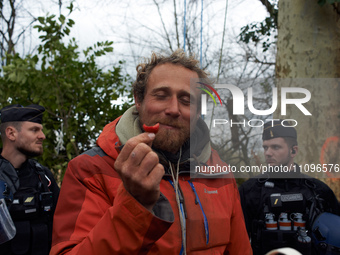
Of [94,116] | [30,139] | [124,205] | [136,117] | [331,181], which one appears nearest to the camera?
[124,205]

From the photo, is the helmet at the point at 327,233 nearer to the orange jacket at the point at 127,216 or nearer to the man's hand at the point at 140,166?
the orange jacket at the point at 127,216

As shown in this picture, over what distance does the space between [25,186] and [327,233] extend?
8.81ft

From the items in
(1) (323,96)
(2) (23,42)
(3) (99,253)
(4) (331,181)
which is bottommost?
(4) (331,181)

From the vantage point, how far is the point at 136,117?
1.82 metres

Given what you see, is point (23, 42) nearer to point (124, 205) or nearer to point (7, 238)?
point (7, 238)

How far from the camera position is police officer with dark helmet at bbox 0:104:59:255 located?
2.99 m

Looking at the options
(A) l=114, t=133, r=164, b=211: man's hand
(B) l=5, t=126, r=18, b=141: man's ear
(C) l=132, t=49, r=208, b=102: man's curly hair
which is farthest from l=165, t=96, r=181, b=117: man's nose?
(B) l=5, t=126, r=18, b=141: man's ear

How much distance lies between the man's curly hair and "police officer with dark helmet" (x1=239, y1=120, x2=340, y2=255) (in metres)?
1.57

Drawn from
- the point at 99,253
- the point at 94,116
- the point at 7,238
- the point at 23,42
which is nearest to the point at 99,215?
the point at 99,253

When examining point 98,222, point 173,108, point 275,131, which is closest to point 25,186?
point 173,108

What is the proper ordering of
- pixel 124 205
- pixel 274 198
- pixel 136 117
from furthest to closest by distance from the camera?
pixel 274 198 < pixel 136 117 < pixel 124 205

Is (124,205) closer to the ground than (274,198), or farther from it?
farther from it

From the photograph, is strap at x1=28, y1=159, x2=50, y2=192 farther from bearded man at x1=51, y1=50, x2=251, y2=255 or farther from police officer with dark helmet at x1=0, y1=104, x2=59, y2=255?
bearded man at x1=51, y1=50, x2=251, y2=255

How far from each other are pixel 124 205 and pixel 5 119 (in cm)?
309
